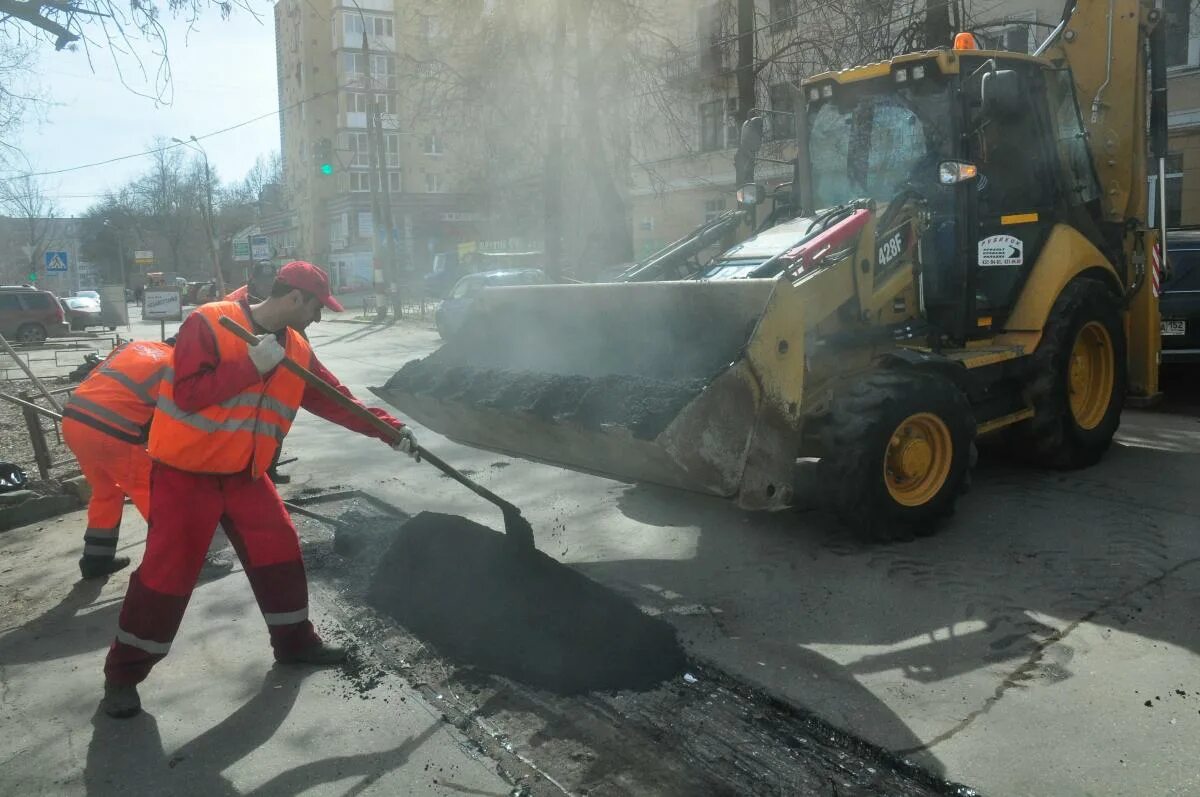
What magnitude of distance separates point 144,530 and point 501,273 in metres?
16.1

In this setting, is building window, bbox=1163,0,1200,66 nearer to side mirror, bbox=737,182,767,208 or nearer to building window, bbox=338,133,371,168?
side mirror, bbox=737,182,767,208

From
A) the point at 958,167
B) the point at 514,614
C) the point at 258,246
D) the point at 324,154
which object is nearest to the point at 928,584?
the point at 514,614


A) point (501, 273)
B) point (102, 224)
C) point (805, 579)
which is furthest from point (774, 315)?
point (102, 224)

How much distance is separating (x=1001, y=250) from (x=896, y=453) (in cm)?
193

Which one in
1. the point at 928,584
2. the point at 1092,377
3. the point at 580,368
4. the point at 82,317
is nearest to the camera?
the point at 928,584

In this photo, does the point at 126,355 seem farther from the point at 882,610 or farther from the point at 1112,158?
the point at 1112,158

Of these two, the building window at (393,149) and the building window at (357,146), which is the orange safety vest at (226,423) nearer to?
the building window at (357,146)

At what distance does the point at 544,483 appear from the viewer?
7.59 meters

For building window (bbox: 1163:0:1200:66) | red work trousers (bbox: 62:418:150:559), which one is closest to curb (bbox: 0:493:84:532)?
red work trousers (bbox: 62:418:150:559)

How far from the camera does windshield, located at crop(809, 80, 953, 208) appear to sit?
635 centimetres

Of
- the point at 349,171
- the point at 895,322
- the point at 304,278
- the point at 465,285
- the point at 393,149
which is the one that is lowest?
the point at 895,322

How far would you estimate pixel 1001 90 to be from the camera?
18.6 ft

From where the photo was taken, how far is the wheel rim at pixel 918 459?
18.0 feet

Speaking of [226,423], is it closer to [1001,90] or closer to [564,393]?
[564,393]
